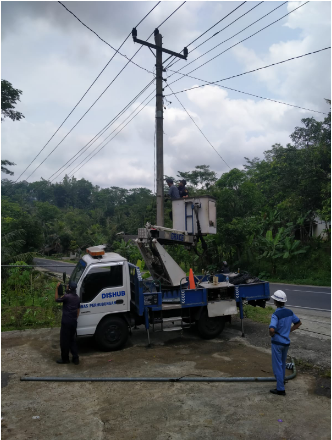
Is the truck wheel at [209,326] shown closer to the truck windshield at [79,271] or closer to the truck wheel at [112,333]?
the truck wheel at [112,333]

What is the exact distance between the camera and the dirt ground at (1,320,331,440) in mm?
4680

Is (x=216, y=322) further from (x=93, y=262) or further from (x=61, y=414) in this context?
(x=61, y=414)

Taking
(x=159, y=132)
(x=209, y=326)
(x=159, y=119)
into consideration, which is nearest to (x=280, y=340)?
(x=209, y=326)

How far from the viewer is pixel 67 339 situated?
23.6ft

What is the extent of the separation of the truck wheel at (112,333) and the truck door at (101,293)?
0.56 ft

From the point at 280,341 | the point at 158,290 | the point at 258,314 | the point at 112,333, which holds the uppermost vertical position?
the point at 158,290

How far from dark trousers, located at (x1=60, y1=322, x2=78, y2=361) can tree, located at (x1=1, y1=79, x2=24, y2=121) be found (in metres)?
21.9

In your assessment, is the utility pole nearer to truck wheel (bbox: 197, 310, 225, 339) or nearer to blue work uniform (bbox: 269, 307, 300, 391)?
truck wheel (bbox: 197, 310, 225, 339)

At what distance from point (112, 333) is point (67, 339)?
114 centimetres

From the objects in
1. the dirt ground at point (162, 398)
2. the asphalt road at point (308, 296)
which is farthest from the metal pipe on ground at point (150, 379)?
the asphalt road at point (308, 296)

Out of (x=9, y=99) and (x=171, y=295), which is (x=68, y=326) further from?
(x=9, y=99)

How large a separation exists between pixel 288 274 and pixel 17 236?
718 inches

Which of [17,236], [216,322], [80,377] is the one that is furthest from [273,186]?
[80,377]

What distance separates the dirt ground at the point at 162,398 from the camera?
15.4ft
